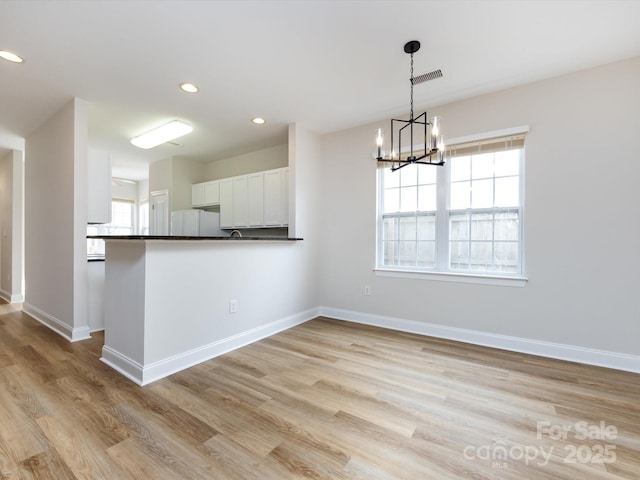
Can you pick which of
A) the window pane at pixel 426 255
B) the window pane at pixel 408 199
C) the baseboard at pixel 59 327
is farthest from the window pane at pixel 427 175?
the baseboard at pixel 59 327

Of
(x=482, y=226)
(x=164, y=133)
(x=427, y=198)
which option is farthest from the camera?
(x=164, y=133)

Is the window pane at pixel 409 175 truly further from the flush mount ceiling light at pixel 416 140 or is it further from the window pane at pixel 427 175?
the flush mount ceiling light at pixel 416 140

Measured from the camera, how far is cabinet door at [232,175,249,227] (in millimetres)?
4633

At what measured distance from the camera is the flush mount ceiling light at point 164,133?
378cm

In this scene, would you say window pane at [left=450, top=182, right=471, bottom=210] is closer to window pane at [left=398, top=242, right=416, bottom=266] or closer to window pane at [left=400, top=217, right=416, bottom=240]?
window pane at [left=400, top=217, right=416, bottom=240]

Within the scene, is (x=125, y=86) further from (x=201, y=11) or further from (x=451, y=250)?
(x=451, y=250)

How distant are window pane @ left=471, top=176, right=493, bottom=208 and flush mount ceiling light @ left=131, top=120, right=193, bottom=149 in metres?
3.62

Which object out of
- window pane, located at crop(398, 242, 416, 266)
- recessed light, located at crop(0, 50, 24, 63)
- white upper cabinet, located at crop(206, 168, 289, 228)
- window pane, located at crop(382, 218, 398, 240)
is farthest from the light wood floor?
recessed light, located at crop(0, 50, 24, 63)

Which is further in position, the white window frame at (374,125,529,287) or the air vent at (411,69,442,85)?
the white window frame at (374,125,529,287)

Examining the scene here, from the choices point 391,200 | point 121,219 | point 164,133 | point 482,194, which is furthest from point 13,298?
point 482,194

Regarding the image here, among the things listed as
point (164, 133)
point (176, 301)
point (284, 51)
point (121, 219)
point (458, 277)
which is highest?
point (284, 51)

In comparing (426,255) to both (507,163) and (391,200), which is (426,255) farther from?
(507,163)

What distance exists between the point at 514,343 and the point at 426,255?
4.02ft

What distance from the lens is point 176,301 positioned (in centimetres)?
242
